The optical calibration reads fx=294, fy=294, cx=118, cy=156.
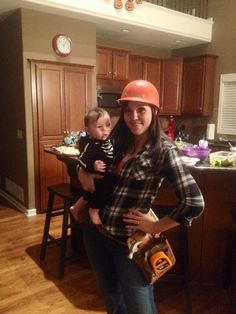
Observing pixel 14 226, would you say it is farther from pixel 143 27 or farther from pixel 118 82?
pixel 143 27

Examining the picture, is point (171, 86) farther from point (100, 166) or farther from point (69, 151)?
point (100, 166)

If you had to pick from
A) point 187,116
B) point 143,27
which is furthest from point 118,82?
point 187,116

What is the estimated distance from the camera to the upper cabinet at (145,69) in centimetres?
504

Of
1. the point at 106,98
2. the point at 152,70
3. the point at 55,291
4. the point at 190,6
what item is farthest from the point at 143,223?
the point at 190,6

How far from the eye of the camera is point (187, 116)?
578cm

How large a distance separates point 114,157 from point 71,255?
1787 millimetres

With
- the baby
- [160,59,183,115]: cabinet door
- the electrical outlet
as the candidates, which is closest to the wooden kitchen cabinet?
[160,59,183,115]: cabinet door

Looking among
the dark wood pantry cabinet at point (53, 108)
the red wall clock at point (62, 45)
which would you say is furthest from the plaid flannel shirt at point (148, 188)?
the red wall clock at point (62, 45)

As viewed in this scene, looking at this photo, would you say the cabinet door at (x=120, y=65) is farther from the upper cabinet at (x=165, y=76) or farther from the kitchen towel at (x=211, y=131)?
the kitchen towel at (x=211, y=131)

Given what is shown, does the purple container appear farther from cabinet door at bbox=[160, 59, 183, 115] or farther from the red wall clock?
cabinet door at bbox=[160, 59, 183, 115]

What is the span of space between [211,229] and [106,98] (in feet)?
9.37

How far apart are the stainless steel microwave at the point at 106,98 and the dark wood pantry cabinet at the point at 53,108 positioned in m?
0.27

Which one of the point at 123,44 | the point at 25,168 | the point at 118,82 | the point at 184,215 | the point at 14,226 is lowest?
the point at 14,226

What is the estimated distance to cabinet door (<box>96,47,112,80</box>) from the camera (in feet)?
14.4
